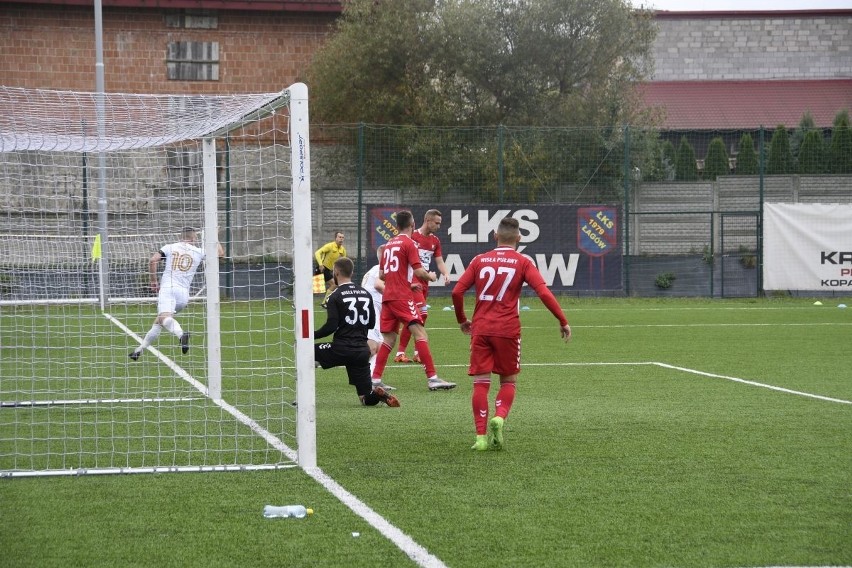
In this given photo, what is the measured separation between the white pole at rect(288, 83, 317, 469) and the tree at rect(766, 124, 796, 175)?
24622mm

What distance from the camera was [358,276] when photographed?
83.7 feet

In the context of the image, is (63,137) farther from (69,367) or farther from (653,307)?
(653,307)

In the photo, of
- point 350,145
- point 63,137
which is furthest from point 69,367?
point 350,145

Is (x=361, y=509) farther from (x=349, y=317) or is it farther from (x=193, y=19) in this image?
(x=193, y=19)

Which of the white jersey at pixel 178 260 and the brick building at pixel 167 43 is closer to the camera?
the white jersey at pixel 178 260

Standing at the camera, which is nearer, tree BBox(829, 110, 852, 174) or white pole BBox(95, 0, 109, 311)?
white pole BBox(95, 0, 109, 311)

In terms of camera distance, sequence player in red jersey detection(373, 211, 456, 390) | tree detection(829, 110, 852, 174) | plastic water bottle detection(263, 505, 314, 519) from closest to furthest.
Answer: plastic water bottle detection(263, 505, 314, 519), player in red jersey detection(373, 211, 456, 390), tree detection(829, 110, 852, 174)

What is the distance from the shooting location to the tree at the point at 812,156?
29422 millimetres

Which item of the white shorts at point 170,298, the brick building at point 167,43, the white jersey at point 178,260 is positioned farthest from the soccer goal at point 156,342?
the brick building at point 167,43

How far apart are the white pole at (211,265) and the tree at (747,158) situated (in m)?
21.8

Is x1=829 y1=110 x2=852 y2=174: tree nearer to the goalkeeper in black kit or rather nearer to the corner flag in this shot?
the corner flag

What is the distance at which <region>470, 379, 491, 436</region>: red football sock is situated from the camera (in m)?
8.27

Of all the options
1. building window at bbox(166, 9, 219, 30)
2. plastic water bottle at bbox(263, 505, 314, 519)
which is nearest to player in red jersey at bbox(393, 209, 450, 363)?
plastic water bottle at bbox(263, 505, 314, 519)

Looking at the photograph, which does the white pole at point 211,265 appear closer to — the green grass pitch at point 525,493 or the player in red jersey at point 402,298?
the green grass pitch at point 525,493
